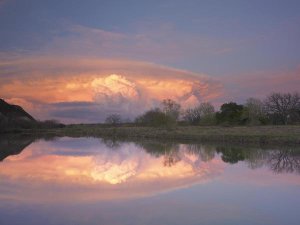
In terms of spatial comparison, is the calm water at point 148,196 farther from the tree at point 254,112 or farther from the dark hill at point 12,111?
the dark hill at point 12,111

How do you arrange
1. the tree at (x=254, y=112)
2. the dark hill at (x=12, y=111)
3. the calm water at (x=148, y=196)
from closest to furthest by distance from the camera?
the calm water at (x=148, y=196), the tree at (x=254, y=112), the dark hill at (x=12, y=111)

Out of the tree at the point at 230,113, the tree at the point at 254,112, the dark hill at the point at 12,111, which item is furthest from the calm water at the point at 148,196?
the dark hill at the point at 12,111

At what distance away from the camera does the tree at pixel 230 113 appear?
7462cm

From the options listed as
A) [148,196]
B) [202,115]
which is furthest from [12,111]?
[148,196]

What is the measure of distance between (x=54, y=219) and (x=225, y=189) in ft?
19.3

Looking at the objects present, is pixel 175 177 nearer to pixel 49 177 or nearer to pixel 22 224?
pixel 49 177

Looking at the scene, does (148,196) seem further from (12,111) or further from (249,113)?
(12,111)

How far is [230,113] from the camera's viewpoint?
7669cm

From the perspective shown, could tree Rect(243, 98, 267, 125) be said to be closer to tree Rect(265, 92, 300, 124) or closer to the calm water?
tree Rect(265, 92, 300, 124)

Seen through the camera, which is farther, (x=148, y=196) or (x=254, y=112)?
(x=254, y=112)

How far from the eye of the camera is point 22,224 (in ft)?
23.8

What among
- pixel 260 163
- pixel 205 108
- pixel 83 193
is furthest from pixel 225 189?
pixel 205 108

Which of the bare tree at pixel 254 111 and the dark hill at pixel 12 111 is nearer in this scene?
the bare tree at pixel 254 111

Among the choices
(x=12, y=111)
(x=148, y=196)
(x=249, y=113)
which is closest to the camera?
(x=148, y=196)
